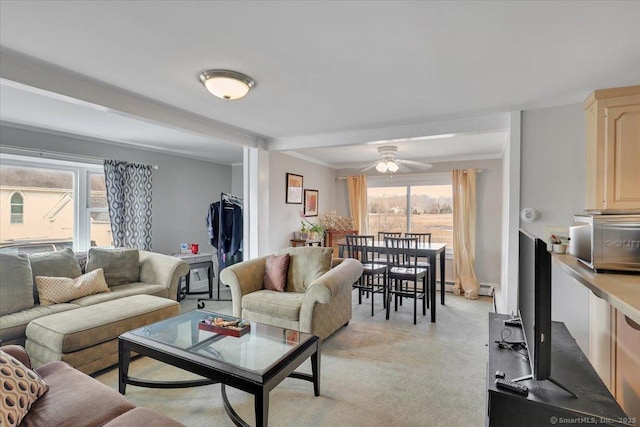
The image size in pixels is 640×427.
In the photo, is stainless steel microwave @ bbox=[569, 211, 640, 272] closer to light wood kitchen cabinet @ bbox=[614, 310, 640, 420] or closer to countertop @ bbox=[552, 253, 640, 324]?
countertop @ bbox=[552, 253, 640, 324]

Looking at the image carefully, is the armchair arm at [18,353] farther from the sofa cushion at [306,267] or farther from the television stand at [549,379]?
the television stand at [549,379]

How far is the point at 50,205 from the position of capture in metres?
3.80

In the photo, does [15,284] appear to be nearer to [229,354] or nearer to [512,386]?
[229,354]

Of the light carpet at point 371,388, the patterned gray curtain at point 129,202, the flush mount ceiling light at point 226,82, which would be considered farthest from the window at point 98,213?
the flush mount ceiling light at point 226,82

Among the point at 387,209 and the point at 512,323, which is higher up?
the point at 387,209

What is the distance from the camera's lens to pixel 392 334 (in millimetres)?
3334

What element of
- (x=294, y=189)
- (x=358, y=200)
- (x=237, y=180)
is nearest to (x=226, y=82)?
(x=294, y=189)

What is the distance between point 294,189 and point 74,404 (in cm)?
376

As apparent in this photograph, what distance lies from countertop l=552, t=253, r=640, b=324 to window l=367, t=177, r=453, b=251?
12.8 ft

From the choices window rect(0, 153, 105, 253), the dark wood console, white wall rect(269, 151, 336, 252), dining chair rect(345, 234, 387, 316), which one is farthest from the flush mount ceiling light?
window rect(0, 153, 105, 253)

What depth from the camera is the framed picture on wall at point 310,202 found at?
17.3ft

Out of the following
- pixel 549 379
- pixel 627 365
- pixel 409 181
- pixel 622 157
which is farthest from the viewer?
pixel 409 181

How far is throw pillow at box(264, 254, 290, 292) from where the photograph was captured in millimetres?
3363

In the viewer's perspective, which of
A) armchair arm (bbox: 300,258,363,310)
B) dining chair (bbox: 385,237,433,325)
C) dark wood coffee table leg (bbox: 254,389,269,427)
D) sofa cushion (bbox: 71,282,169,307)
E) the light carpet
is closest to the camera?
dark wood coffee table leg (bbox: 254,389,269,427)
